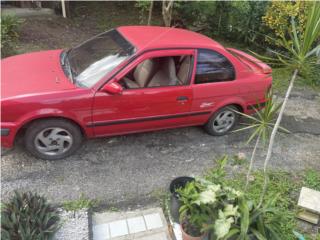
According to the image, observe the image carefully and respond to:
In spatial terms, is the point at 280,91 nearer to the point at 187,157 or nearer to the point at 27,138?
the point at 187,157

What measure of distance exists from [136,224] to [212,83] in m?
2.14

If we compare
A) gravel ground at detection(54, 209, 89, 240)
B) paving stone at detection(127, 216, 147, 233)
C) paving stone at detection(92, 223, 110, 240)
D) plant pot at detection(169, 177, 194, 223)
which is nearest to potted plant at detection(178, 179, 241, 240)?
plant pot at detection(169, 177, 194, 223)

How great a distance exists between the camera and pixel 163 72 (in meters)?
4.46

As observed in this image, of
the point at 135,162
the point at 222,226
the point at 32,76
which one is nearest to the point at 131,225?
the point at 135,162

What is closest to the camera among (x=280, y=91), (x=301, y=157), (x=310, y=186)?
(x=310, y=186)

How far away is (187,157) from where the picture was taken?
4531 mm

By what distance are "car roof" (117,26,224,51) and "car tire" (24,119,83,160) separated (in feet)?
4.30

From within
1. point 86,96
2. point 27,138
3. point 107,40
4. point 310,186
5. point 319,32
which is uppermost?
point 319,32

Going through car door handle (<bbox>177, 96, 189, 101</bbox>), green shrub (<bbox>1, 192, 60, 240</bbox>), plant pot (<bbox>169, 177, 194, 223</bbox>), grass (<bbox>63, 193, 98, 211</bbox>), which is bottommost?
grass (<bbox>63, 193, 98, 211</bbox>)

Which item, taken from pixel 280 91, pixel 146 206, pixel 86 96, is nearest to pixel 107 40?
pixel 86 96

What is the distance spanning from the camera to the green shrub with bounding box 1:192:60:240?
8.87 feet

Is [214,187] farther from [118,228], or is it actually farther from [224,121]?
[224,121]

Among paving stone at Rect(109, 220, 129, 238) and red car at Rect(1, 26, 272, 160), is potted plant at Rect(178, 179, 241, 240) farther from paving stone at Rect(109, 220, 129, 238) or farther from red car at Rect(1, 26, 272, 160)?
red car at Rect(1, 26, 272, 160)

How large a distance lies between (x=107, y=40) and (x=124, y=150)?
1.55 m
